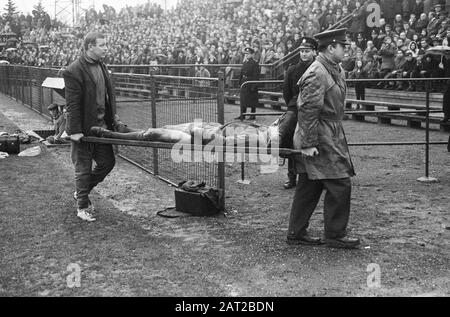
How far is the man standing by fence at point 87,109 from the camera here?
6.88 meters

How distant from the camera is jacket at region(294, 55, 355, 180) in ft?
18.5

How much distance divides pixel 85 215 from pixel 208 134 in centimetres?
174

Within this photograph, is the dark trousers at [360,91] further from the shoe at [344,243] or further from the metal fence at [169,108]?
the shoe at [344,243]

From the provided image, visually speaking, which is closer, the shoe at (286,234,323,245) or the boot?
the shoe at (286,234,323,245)

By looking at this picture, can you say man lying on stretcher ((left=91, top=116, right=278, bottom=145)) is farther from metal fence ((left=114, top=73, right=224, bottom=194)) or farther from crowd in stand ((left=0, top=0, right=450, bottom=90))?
crowd in stand ((left=0, top=0, right=450, bottom=90))

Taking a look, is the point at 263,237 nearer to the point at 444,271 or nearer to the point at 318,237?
the point at 318,237

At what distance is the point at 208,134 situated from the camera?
6590 millimetres

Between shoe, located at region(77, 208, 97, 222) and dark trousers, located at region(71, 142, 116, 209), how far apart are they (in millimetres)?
46

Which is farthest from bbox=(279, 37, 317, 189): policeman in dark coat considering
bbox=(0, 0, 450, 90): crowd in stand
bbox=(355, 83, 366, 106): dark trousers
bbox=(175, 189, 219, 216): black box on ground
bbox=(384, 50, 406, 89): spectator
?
bbox=(384, 50, 406, 89): spectator

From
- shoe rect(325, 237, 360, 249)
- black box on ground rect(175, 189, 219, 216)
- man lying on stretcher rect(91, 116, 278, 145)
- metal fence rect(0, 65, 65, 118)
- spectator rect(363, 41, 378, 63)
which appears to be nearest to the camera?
shoe rect(325, 237, 360, 249)

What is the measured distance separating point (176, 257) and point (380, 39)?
1571cm

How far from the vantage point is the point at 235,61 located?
78.6 ft

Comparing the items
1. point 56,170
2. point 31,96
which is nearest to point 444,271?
point 56,170

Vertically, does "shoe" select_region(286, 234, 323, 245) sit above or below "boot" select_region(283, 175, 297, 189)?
below
